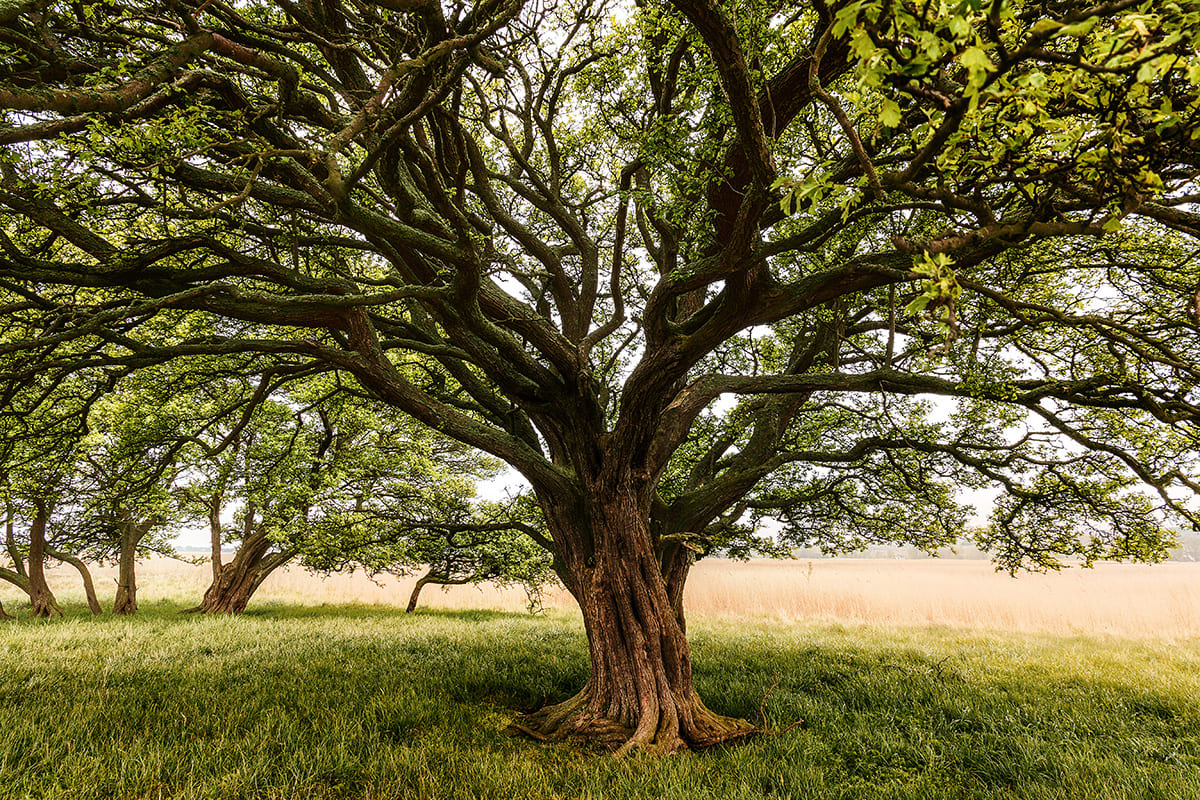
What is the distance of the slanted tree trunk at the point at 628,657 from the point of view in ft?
21.9

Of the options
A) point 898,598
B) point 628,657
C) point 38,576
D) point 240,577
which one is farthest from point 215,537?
point 898,598

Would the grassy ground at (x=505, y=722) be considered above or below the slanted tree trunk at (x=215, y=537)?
below

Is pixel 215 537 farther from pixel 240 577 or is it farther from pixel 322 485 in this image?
pixel 322 485

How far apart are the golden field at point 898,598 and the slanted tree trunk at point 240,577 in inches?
87.9

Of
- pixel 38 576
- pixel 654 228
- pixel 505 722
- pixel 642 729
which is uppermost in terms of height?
pixel 654 228

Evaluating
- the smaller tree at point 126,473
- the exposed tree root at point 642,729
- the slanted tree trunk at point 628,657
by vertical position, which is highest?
the smaller tree at point 126,473

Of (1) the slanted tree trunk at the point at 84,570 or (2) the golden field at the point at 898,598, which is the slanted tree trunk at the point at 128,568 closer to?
(1) the slanted tree trunk at the point at 84,570

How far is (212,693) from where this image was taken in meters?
7.32

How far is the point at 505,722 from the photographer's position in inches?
281

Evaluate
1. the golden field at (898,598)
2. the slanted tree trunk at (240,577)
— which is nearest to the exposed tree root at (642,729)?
the golden field at (898,598)

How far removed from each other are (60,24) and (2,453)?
6017mm

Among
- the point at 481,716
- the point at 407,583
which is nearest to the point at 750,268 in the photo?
the point at 481,716

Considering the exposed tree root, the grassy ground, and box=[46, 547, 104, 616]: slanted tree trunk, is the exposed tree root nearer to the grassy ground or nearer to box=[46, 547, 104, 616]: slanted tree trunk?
the grassy ground

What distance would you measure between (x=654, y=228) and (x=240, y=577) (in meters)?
19.4
